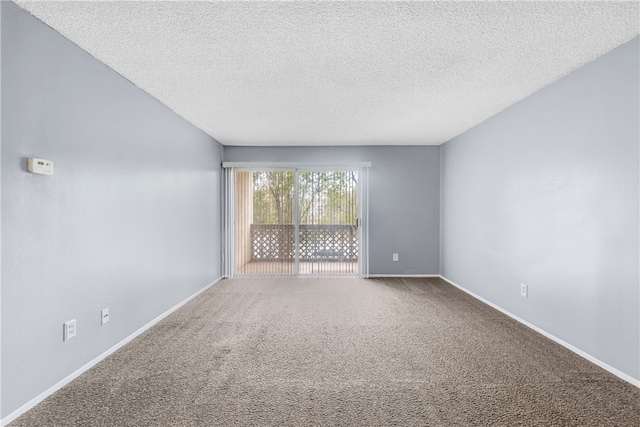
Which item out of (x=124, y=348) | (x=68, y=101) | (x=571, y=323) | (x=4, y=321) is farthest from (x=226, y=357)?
(x=571, y=323)

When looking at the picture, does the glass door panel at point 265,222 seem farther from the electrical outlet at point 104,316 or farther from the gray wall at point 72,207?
the electrical outlet at point 104,316

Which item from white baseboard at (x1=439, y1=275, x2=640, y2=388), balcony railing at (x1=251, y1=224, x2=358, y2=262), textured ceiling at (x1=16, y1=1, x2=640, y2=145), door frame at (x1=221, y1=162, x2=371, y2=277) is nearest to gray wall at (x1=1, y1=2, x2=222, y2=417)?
textured ceiling at (x1=16, y1=1, x2=640, y2=145)

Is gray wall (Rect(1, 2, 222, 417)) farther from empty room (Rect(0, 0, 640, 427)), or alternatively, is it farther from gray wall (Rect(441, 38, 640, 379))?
gray wall (Rect(441, 38, 640, 379))

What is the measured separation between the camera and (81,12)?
Result: 1.70 meters

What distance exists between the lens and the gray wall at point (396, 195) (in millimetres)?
5059

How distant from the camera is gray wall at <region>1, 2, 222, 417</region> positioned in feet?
5.33

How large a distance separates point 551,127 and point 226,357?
3.35m

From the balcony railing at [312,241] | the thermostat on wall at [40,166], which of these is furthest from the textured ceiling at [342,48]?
the balcony railing at [312,241]

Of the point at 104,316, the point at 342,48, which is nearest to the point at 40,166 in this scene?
→ the point at 104,316

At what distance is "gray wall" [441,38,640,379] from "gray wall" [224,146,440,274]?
1267mm

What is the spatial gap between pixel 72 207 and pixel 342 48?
6.95 feet

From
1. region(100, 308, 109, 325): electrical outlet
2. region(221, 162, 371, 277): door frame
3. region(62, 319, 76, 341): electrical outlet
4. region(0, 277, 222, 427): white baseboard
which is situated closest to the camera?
region(0, 277, 222, 427): white baseboard

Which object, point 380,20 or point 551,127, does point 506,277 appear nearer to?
point 551,127

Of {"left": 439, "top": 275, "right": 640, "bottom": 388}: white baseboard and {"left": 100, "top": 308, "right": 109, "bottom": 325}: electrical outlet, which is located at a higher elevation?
{"left": 100, "top": 308, "right": 109, "bottom": 325}: electrical outlet
